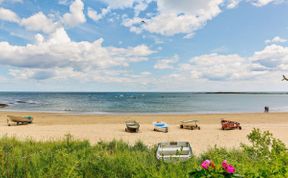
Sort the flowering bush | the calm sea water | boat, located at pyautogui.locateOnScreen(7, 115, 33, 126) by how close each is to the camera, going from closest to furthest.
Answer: the flowering bush
boat, located at pyautogui.locateOnScreen(7, 115, 33, 126)
the calm sea water

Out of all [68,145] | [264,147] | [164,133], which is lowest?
[164,133]

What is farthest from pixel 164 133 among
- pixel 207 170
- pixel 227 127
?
pixel 207 170

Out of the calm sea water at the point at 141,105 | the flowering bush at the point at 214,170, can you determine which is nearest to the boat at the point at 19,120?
the calm sea water at the point at 141,105

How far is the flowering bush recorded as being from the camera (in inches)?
111

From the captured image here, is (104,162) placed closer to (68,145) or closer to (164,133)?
(68,145)

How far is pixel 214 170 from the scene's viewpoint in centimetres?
287

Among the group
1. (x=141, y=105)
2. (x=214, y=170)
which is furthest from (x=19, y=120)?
(x=141, y=105)

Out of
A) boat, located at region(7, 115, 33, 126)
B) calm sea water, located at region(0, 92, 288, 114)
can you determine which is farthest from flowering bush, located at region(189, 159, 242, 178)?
calm sea water, located at region(0, 92, 288, 114)

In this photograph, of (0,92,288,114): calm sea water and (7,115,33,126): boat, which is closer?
(7,115,33,126): boat

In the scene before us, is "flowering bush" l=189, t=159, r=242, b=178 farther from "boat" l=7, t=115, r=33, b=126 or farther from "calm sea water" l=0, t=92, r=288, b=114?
"calm sea water" l=0, t=92, r=288, b=114

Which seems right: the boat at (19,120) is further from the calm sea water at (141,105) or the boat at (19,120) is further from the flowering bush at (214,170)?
the flowering bush at (214,170)

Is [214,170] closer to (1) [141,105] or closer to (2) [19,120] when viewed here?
(2) [19,120]

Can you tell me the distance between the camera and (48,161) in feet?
18.0

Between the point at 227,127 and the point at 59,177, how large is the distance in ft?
58.6
